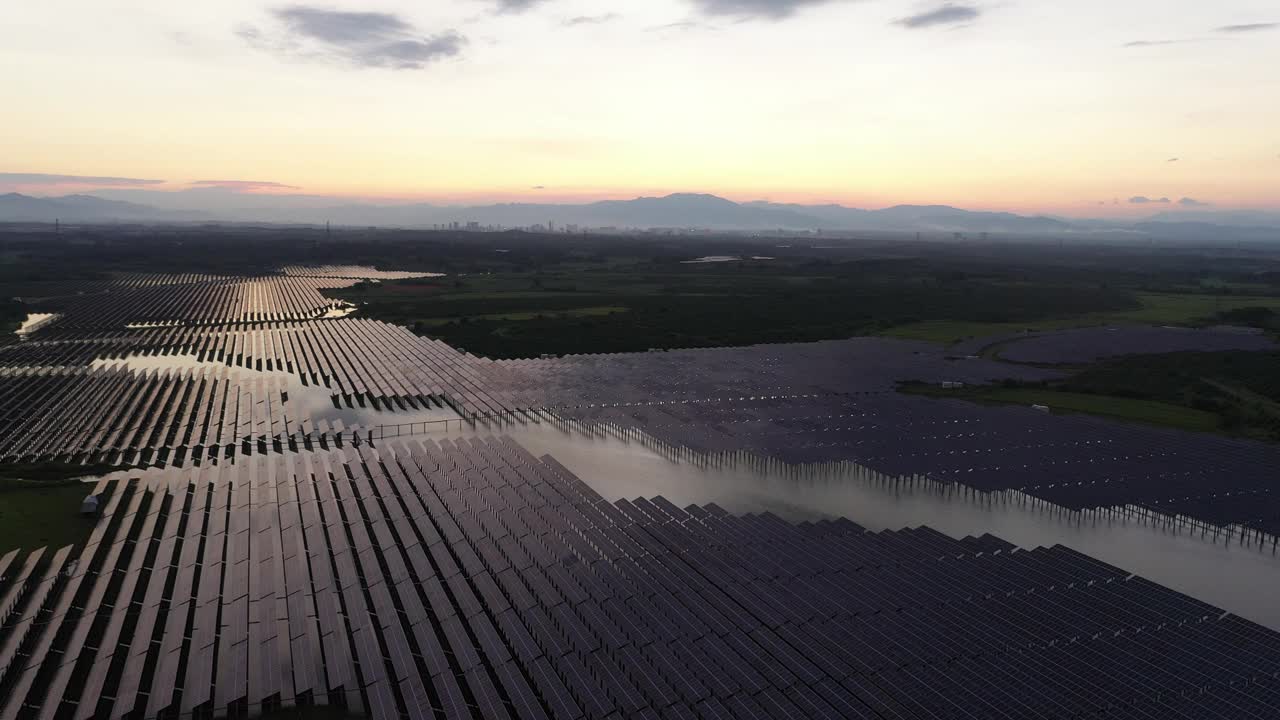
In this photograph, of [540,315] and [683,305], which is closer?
[540,315]

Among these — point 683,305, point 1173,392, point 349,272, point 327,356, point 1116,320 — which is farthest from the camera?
point 349,272

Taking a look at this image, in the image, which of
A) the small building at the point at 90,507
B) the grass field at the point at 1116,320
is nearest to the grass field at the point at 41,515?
the small building at the point at 90,507

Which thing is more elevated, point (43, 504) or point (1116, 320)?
point (1116, 320)

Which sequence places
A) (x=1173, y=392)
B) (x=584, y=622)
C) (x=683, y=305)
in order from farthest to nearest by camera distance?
(x=683, y=305)
(x=1173, y=392)
(x=584, y=622)

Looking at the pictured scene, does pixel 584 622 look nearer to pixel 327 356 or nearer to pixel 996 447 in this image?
pixel 996 447

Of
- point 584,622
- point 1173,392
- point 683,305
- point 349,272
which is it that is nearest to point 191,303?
point 349,272

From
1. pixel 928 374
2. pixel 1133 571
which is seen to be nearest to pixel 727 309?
pixel 928 374

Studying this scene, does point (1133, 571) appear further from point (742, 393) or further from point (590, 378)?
point (590, 378)
